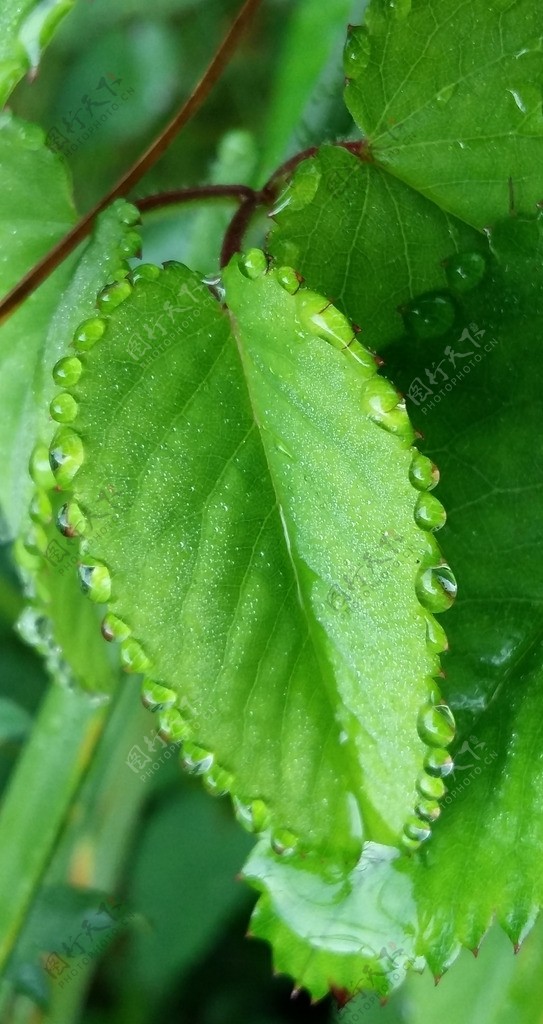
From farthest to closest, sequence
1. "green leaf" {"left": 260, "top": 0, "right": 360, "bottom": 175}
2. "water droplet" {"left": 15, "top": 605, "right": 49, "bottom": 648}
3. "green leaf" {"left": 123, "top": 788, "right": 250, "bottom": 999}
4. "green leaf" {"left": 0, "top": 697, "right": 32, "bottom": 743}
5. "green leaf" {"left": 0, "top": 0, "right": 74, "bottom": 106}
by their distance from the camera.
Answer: "green leaf" {"left": 123, "top": 788, "right": 250, "bottom": 999}, "green leaf" {"left": 0, "top": 697, "right": 32, "bottom": 743}, "green leaf" {"left": 260, "top": 0, "right": 360, "bottom": 175}, "water droplet" {"left": 15, "top": 605, "right": 49, "bottom": 648}, "green leaf" {"left": 0, "top": 0, "right": 74, "bottom": 106}

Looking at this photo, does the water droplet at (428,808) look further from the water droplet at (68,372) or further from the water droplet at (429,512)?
the water droplet at (68,372)

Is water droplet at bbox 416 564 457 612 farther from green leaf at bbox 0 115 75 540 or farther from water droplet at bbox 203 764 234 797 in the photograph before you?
green leaf at bbox 0 115 75 540

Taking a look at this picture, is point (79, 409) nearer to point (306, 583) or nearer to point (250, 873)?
point (306, 583)

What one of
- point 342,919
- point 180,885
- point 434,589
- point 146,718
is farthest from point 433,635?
point 180,885

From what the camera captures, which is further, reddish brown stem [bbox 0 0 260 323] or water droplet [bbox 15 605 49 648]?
water droplet [bbox 15 605 49 648]

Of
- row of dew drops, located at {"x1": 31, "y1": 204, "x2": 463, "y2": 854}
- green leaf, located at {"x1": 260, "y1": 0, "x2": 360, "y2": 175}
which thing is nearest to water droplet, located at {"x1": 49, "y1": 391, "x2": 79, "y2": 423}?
row of dew drops, located at {"x1": 31, "y1": 204, "x2": 463, "y2": 854}

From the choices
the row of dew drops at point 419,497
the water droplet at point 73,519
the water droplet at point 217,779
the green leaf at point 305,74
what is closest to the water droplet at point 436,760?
the row of dew drops at point 419,497
